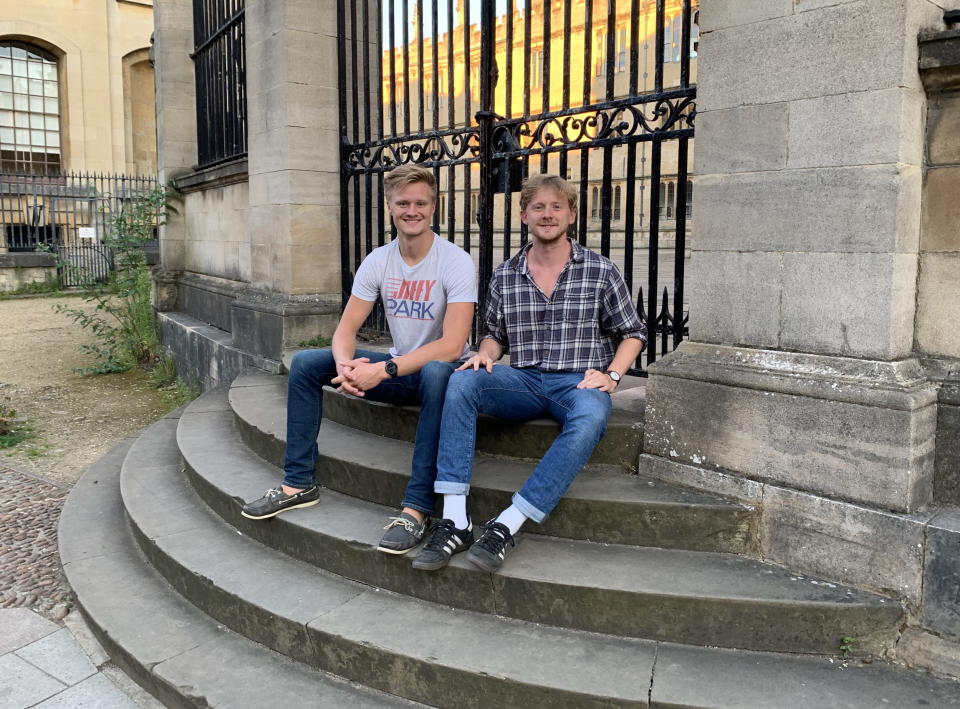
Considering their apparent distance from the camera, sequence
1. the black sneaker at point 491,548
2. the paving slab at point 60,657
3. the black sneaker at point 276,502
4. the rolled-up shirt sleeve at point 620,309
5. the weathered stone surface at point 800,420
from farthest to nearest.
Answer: the black sneaker at point 276,502 → the rolled-up shirt sleeve at point 620,309 → the paving slab at point 60,657 → the black sneaker at point 491,548 → the weathered stone surface at point 800,420

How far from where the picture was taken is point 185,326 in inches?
344

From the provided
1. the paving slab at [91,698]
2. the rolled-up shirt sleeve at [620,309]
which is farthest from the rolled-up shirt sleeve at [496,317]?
the paving slab at [91,698]

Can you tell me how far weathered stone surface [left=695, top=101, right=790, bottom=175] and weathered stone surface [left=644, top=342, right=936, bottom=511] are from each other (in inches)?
29.2

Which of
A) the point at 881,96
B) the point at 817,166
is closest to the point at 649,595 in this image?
the point at 817,166

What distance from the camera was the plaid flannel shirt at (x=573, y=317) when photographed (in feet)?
11.9

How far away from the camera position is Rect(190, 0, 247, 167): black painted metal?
7934 mm

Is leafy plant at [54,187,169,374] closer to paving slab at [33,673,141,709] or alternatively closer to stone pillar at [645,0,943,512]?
paving slab at [33,673,141,709]

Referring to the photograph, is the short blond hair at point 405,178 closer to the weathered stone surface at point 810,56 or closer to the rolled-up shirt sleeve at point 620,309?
the rolled-up shirt sleeve at point 620,309

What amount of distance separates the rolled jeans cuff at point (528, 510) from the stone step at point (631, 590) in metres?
0.18

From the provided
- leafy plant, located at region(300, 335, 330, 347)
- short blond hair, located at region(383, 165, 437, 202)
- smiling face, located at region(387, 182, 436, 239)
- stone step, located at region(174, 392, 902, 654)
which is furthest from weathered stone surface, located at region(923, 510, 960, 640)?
leafy plant, located at region(300, 335, 330, 347)

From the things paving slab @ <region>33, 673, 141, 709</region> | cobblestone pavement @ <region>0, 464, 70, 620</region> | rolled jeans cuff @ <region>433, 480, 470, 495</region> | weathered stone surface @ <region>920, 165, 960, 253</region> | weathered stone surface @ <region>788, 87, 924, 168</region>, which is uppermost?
weathered stone surface @ <region>788, 87, 924, 168</region>

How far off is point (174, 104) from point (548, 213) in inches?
313

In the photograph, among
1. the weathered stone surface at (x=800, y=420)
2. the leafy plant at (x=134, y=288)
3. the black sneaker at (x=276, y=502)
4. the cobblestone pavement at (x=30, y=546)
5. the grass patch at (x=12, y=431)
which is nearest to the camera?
the weathered stone surface at (x=800, y=420)

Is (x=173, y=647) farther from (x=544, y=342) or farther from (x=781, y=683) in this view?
(x=781, y=683)
